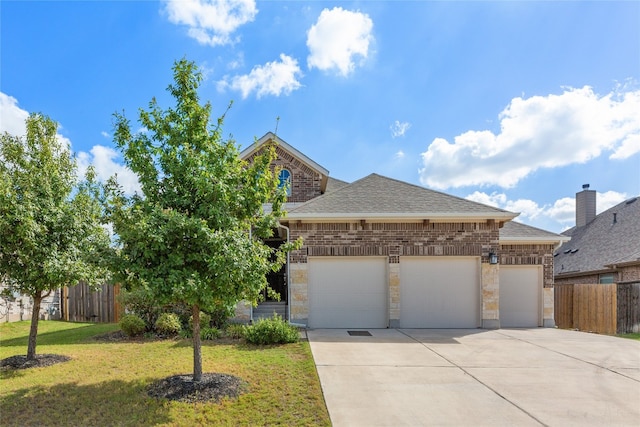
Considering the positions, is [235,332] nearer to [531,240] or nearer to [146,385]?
[146,385]

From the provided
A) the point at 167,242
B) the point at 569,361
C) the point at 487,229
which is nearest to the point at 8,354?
the point at 167,242

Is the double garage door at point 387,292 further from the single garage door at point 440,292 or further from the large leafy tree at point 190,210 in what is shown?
the large leafy tree at point 190,210

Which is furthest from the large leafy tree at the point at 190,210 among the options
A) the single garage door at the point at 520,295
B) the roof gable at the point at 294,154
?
the single garage door at the point at 520,295

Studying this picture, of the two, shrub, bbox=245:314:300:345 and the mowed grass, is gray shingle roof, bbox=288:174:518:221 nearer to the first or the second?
shrub, bbox=245:314:300:345

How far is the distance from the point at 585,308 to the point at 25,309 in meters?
20.2

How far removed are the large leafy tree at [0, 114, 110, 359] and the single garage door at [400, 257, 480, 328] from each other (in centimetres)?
814

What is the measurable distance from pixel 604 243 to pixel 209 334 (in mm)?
18770

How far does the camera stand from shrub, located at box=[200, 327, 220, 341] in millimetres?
8992

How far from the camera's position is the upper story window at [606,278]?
15.4m

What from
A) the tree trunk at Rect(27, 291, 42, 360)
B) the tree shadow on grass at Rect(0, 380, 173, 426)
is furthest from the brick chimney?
the tree trunk at Rect(27, 291, 42, 360)

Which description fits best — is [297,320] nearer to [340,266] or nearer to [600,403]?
[340,266]

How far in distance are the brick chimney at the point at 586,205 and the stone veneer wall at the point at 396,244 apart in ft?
47.9

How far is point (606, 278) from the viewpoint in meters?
15.7

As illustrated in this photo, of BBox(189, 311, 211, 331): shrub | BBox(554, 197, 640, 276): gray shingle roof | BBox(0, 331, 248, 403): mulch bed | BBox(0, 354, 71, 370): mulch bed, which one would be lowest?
BBox(189, 311, 211, 331): shrub
